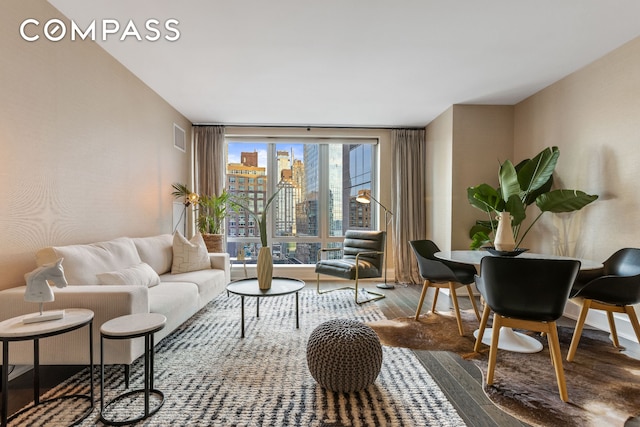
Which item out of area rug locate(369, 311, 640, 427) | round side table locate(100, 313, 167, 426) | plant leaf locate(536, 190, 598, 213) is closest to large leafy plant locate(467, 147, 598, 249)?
plant leaf locate(536, 190, 598, 213)

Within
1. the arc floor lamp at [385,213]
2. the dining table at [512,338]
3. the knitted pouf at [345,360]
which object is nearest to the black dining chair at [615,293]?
the dining table at [512,338]

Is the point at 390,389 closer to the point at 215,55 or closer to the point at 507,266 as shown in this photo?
the point at 507,266

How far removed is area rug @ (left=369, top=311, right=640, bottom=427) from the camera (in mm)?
1722

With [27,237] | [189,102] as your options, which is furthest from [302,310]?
[189,102]

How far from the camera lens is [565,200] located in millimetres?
3062

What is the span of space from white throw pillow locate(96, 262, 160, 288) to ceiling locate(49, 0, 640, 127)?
75.0 inches

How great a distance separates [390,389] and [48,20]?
11.1 feet

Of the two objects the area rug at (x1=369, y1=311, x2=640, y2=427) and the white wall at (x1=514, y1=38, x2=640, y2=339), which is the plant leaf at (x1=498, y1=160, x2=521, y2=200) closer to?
the white wall at (x1=514, y1=38, x2=640, y2=339)

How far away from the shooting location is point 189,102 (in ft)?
13.6

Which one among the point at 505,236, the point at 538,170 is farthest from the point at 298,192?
the point at 505,236

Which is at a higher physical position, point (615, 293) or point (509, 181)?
point (509, 181)

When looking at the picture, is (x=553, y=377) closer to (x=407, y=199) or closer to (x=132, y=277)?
(x=132, y=277)

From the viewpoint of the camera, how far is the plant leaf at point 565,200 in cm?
296

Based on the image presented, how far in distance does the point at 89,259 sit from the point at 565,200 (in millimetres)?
4117
